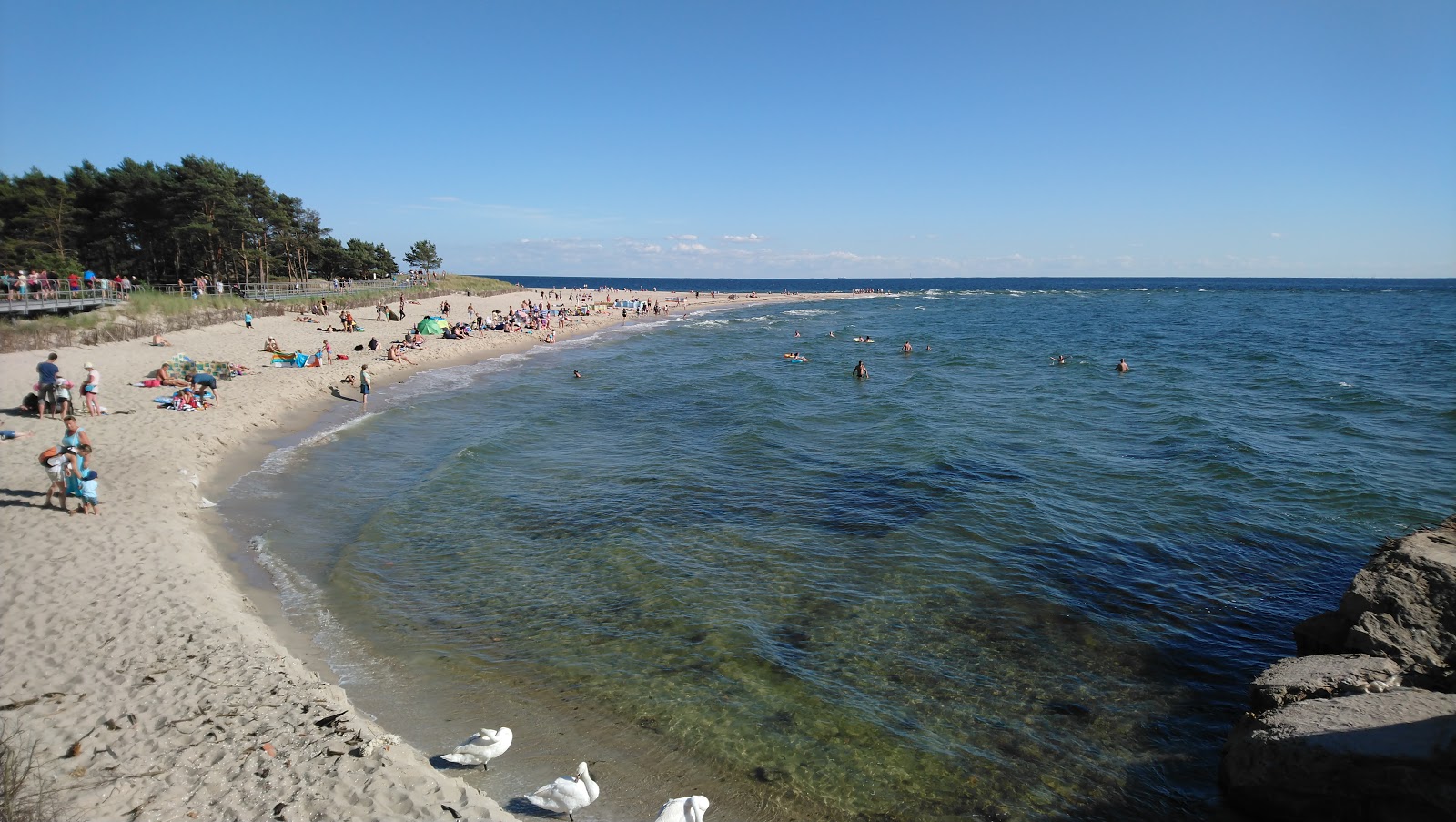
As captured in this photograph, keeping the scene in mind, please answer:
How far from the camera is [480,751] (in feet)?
22.0

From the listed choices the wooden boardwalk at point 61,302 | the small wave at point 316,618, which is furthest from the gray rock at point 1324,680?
the wooden boardwalk at point 61,302

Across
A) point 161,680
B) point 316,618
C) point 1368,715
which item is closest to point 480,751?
point 161,680

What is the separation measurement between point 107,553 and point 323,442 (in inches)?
360

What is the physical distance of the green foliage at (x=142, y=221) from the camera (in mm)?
39625

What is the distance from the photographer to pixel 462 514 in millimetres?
14562

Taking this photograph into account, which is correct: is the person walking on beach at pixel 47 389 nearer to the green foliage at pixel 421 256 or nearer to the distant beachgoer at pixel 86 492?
the distant beachgoer at pixel 86 492

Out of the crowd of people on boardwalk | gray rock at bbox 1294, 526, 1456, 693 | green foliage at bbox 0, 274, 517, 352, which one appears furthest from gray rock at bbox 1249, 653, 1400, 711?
the crowd of people on boardwalk

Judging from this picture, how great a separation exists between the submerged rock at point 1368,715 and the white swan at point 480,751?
7.06 meters

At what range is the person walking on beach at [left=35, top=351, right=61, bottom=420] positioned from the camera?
16.7 meters

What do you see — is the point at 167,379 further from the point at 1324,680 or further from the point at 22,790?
the point at 1324,680

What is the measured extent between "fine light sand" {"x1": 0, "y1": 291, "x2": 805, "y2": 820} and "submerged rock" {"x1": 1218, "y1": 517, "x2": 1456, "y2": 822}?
682 cm

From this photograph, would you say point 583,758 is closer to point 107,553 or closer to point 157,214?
point 107,553

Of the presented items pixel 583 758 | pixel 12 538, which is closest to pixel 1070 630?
pixel 583 758

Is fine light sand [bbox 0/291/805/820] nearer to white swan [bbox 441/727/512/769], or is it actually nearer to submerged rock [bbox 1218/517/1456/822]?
white swan [bbox 441/727/512/769]
